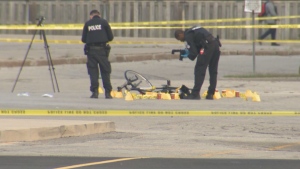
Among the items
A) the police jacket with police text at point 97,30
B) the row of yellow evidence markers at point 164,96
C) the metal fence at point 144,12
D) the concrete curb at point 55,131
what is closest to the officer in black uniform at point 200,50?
the row of yellow evidence markers at point 164,96

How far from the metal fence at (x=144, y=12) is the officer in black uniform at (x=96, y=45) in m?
17.1

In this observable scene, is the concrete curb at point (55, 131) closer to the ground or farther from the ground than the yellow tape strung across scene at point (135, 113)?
farther from the ground

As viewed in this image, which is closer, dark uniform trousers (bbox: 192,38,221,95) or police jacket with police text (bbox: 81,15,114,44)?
police jacket with police text (bbox: 81,15,114,44)

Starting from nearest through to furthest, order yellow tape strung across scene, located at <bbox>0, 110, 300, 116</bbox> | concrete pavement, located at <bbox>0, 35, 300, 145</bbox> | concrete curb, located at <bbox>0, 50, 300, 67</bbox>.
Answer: concrete pavement, located at <bbox>0, 35, 300, 145</bbox>
yellow tape strung across scene, located at <bbox>0, 110, 300, 116</bbox>
concrete curb, located at <bbox>0, 50, 300, 67</bbox>

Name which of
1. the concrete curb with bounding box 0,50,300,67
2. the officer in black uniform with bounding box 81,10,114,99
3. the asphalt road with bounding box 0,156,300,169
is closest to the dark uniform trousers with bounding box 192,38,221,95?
the officer in black uniform with bounding box 81,10,114,99

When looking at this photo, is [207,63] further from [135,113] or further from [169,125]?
[169,125]

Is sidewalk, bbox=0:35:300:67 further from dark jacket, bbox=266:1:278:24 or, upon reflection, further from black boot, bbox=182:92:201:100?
black boot, bbox=182:92:201:100

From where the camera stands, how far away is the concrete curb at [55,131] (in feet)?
41.2

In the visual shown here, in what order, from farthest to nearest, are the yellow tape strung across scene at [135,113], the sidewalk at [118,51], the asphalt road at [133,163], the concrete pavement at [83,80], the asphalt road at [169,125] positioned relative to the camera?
the sidewalk at [118,51]
the yellow tape strung across scene at [135,113]
the concrete pavement at [83,80]
the asphalt road at [169,125]
the asphalt road at [133,163]

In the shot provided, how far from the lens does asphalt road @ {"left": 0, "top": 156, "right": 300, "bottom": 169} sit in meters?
10.4

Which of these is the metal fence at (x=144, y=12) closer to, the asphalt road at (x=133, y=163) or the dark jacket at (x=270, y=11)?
the dark jacket at (x=270, y=11)

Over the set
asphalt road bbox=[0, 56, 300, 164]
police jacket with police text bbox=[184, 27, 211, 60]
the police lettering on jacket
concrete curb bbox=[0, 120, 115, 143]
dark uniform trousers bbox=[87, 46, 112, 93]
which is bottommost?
asphalt road bbox=[0, 56, 300, 164]

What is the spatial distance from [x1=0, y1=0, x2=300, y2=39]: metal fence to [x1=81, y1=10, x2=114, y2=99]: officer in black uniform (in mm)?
17068

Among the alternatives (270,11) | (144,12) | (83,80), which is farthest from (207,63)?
(144,12)
